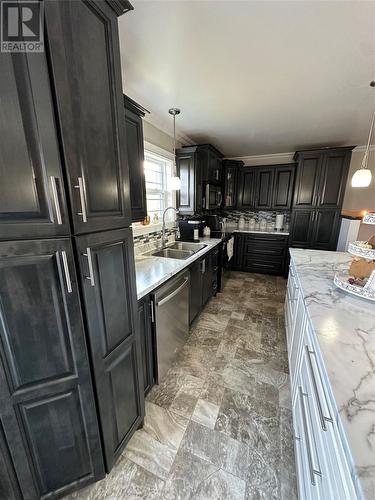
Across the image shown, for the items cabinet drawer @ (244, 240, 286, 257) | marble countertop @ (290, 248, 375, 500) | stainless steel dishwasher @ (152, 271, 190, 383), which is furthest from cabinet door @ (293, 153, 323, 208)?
stainless steel dishwasher @ (152, 271, 190, 383)

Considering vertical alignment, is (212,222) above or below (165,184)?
below

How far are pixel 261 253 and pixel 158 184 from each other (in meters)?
2.64

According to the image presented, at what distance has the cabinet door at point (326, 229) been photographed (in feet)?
11.7

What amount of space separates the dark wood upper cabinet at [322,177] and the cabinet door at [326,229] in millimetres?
141

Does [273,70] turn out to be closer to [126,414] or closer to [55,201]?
[55,201]

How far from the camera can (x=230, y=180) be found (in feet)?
14.3

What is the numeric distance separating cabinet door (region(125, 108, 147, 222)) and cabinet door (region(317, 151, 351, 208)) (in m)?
3.36

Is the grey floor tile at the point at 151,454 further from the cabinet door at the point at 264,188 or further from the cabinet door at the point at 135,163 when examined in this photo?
the cabinet door at the point at 264,188

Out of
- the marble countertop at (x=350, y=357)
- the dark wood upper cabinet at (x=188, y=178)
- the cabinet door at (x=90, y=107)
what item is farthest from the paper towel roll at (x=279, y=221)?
the cabinet door at (x=90, y=107)

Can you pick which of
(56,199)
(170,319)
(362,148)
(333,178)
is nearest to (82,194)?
(56,199)

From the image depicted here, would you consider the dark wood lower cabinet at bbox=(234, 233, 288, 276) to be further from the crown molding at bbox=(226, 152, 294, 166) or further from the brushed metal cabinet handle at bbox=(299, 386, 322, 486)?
the brushed metal cabinet handle at bbox=(299, 386, 322, 486)

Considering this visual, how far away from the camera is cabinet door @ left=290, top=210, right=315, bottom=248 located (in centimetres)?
372

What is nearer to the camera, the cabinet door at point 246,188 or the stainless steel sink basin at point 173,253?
the stainless steel sink basin at point 173,253

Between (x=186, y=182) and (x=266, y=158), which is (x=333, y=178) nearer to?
(x=266, y=158)
